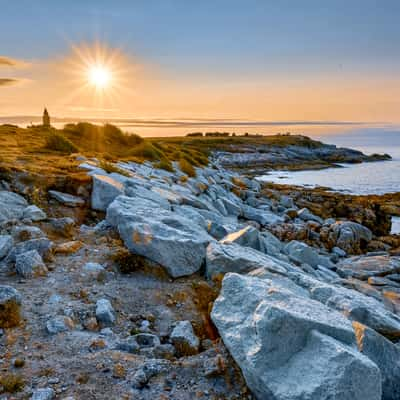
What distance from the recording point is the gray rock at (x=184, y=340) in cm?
474

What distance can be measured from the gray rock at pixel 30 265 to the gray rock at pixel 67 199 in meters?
3.53

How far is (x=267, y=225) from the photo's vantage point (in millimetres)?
17547

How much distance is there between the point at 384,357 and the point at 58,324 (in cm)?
462

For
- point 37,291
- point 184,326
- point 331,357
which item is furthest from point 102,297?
point 331,357

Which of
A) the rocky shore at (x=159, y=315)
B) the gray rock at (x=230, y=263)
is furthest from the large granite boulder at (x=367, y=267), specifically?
the gray rock at (x=230, y=263)

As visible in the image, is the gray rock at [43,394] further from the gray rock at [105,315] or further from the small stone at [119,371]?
the gray rock at [105,315]

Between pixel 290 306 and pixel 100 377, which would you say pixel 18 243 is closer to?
pixel 100 377

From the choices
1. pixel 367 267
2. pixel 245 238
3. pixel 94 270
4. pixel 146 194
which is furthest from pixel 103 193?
pixel 367 267

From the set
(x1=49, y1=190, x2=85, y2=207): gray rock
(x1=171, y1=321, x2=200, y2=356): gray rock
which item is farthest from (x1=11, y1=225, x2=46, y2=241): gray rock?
(x1=171, y1=321, x2=200, y2=356): gray rock

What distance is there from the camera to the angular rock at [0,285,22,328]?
15.5 feet

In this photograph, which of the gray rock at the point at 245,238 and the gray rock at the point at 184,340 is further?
the gray rock at the point at 245,238

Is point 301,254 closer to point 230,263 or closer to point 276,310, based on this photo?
point 230,263

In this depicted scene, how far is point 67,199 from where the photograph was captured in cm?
977

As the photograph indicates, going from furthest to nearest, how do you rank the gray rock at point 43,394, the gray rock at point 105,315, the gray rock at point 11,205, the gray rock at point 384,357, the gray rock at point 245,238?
the gray rock at point 245,238
the gray rock at point 11,205
the gray rock at point 105,315
the gray rock at point 384,357
the gray rock at point 43,394
